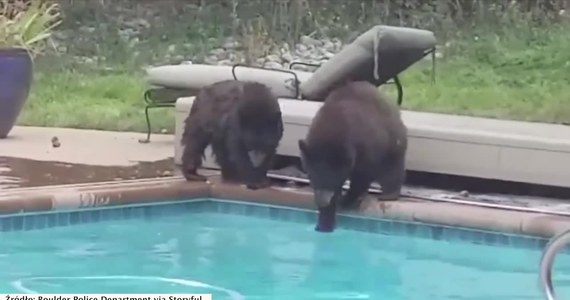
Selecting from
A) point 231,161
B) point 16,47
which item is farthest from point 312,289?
point 16,47

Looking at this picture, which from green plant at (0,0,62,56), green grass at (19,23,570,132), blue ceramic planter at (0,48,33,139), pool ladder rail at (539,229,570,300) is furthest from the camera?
green grass at (19,23,570,132)

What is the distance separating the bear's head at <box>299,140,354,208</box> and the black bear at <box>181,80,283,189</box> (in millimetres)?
491

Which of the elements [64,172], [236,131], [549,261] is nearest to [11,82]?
[64,172]

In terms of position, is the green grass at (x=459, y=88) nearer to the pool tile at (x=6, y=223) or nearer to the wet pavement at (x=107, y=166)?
the wet pavement at (x=107, y=166)

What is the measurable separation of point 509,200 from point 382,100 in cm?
81

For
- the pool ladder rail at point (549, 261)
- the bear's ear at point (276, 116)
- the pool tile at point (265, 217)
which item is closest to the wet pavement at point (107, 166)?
the pool tile at point (265, 217)

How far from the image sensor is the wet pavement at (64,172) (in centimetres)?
636

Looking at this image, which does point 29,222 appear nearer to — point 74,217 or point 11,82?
point 74,217

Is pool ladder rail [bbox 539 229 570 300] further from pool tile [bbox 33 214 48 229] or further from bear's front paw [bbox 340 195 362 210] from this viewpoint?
pool tile [bbox 33 214 48 229]

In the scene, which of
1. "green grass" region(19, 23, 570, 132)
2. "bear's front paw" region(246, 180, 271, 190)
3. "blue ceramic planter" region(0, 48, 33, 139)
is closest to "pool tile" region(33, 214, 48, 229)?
"bear's front paw" region(246, 180, 271, 190)

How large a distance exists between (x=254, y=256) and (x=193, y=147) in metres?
1.18

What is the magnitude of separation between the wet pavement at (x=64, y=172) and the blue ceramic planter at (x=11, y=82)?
869 mm

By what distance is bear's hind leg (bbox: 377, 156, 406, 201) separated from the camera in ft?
19.4

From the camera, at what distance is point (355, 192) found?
599cm
